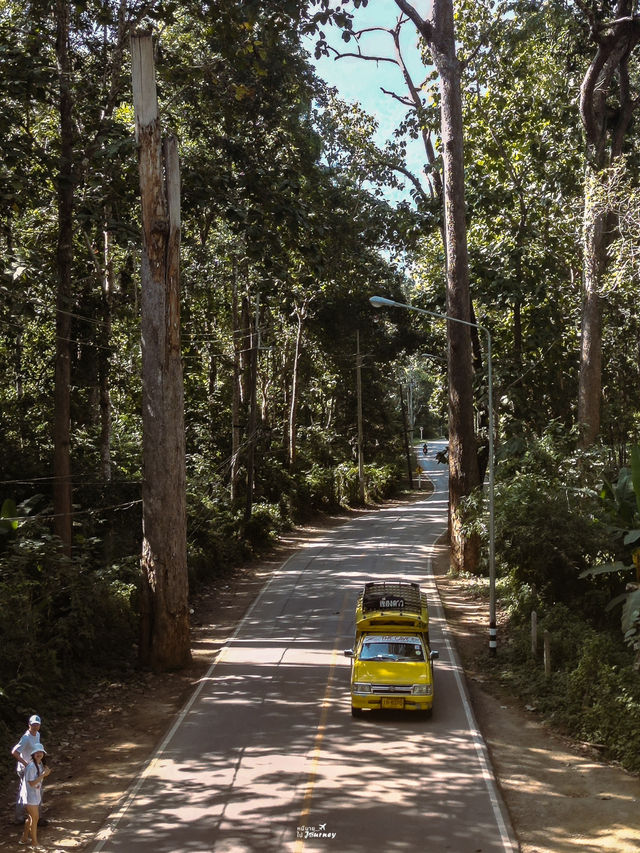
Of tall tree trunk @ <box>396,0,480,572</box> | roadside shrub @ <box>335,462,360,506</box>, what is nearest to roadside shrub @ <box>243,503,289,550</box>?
tall tree trunk @ <box>396,0,480,572</box>

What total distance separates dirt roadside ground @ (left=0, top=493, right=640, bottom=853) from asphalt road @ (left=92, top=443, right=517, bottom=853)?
0.33m

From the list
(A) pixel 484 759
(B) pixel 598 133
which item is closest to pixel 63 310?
(A) pixel 484 759

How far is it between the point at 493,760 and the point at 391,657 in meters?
2.61

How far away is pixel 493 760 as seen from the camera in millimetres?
12414

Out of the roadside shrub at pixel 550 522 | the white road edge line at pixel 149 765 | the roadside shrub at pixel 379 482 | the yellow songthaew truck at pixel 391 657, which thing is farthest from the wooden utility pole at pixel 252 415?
the roadside shrub at pixel 379 482

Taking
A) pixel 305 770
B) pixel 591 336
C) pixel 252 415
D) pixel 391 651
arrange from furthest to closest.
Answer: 1. pixel 252 415
2. pixel 591 336
3. pixel 391 651
4. pixel 305 770

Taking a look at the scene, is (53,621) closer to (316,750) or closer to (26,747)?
(316,750)

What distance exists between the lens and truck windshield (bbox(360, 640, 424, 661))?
1439 centimetres

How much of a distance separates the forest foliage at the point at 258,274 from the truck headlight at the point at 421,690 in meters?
2.52

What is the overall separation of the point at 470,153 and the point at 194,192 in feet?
45.8

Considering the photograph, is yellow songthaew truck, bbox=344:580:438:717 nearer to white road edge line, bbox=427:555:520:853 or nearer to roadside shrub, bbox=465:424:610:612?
white road edge line, bbox=427:555:520:853

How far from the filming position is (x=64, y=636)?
15.7 metres

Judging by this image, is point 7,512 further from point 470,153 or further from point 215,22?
point 470,153

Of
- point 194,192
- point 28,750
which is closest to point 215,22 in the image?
point 194,192
